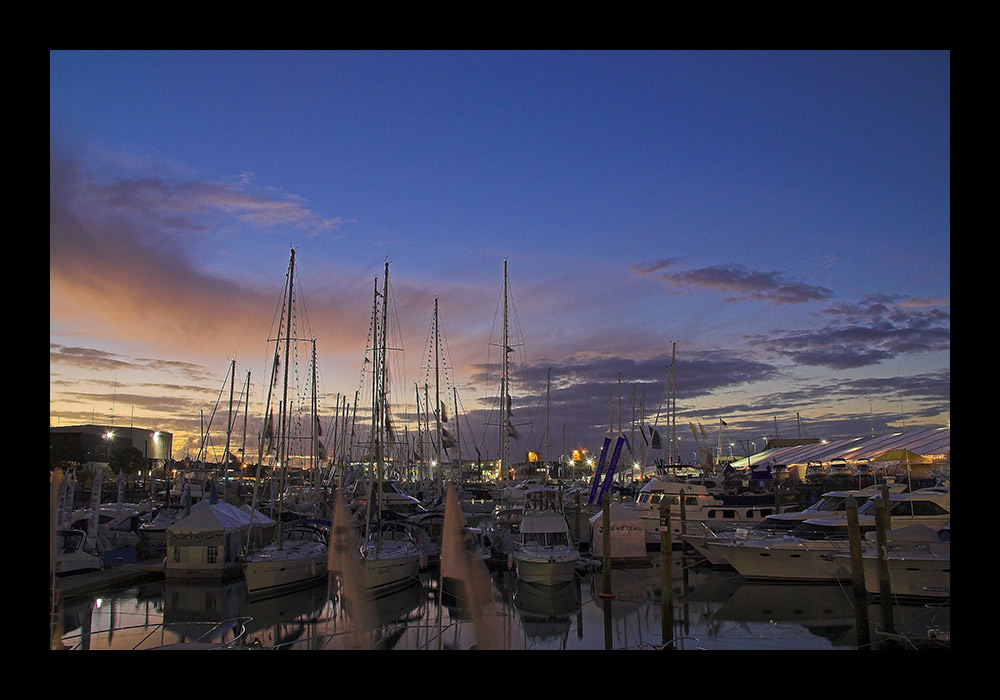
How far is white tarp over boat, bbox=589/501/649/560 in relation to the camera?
81.6 feet

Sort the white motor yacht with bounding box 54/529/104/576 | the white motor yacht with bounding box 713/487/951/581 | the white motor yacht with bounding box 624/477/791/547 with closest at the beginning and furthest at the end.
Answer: the white motor yacht with bounding box 713/487/951/581
the white motor yacht with bounding box 54/529/104/576
the white motor yacht with bounding box 624/477/791/547

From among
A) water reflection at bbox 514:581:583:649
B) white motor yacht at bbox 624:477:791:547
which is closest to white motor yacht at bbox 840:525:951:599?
water reflection at bbox 514:581:583:649

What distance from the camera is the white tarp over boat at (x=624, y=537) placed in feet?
81.6

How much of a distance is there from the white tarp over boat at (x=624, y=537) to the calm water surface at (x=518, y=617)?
2.51 m

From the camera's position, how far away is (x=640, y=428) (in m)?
58.2

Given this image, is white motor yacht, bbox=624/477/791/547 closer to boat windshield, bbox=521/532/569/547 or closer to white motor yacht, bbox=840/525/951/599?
boat windshield, bbox=521/532/569/547

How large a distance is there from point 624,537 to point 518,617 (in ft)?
29.7

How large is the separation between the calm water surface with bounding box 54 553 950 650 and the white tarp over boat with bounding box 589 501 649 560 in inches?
98.9

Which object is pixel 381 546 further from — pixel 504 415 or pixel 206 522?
pixel 504 415

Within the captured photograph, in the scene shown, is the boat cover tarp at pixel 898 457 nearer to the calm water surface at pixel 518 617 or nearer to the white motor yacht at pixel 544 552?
the calm water surface at pixel 518 617

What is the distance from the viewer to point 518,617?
17016mm

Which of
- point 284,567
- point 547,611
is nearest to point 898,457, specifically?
point 547,611
